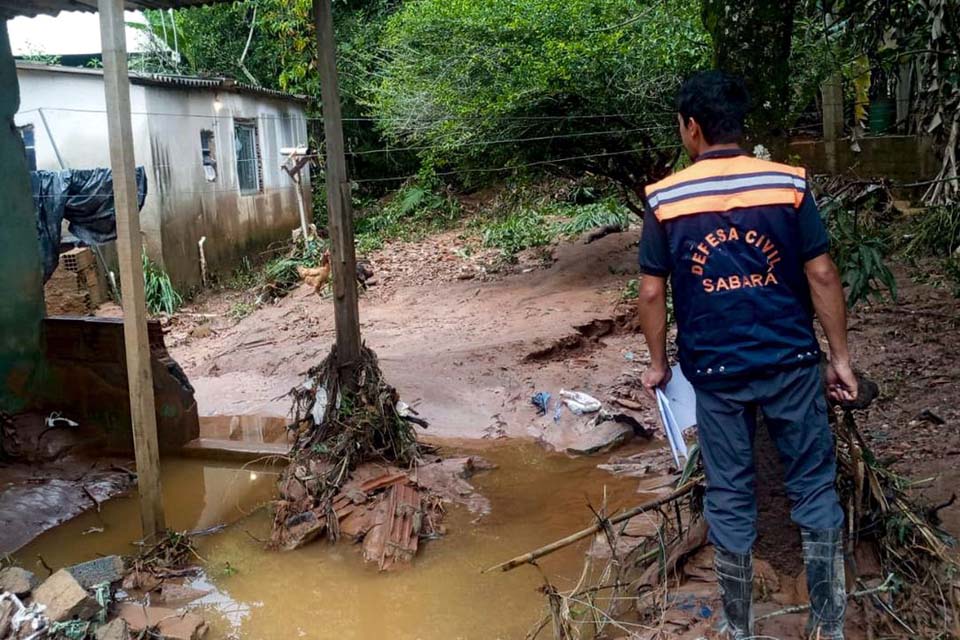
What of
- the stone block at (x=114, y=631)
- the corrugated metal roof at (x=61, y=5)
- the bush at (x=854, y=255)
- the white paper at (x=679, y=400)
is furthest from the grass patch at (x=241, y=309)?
the bush at (x=854, y=255)

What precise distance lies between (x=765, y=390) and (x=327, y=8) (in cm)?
421

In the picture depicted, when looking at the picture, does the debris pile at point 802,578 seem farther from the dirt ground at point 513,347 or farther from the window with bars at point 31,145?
the window with bars at point 31,145

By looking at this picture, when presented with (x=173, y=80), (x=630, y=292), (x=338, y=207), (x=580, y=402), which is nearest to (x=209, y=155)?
(x=173, y=80)

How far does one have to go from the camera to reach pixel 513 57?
11.0 m

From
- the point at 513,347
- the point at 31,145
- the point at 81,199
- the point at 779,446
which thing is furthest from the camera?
the point at 31,145

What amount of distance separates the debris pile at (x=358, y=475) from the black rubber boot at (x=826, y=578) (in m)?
2.72

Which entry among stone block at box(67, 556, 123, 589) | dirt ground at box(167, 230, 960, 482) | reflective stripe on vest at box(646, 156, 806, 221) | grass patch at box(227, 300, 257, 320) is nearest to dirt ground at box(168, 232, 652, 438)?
dirt ground at box(167, 230, 960, 482)

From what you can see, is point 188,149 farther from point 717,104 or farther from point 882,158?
point 717,104

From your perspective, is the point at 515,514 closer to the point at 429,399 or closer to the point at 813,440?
Answer: the point at 429,399

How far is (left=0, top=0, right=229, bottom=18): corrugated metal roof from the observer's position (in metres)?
6.82

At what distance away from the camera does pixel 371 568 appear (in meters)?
5.11

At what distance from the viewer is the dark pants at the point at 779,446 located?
289cm

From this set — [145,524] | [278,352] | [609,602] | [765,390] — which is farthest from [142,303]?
[278,352]

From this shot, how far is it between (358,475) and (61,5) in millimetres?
4509
